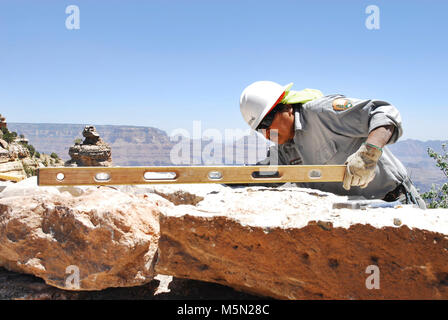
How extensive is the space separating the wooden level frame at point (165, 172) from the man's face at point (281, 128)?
1142 mm

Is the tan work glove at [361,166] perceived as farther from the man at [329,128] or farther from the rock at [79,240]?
the rock at [79,240]

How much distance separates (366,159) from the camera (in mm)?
2820

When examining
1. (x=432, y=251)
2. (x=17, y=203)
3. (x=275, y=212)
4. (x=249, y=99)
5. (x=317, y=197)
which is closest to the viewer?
(x=432, y=251)

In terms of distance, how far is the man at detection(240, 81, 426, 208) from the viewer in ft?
10.1

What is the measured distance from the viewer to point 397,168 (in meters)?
3.43

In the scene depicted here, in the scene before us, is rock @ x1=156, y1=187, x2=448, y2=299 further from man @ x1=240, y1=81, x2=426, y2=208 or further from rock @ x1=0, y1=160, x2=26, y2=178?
rock @ x1=0, y1=160, x2=26, y2=178

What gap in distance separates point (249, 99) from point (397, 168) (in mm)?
1703

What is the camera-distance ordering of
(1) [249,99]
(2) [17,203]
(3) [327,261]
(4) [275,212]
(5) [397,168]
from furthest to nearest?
(1) [249,99] < (5) [397,168] < (2) [17,203] < (4) [275,212] < (3) [327,261]

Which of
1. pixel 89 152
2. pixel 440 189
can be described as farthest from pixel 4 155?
pixel 440 189

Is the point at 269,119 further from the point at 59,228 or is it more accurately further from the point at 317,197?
the point at 59,228

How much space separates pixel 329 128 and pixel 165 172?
1.94m

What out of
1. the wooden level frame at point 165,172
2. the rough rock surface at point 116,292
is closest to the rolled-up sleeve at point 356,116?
the wooden level frame at point 165,172
